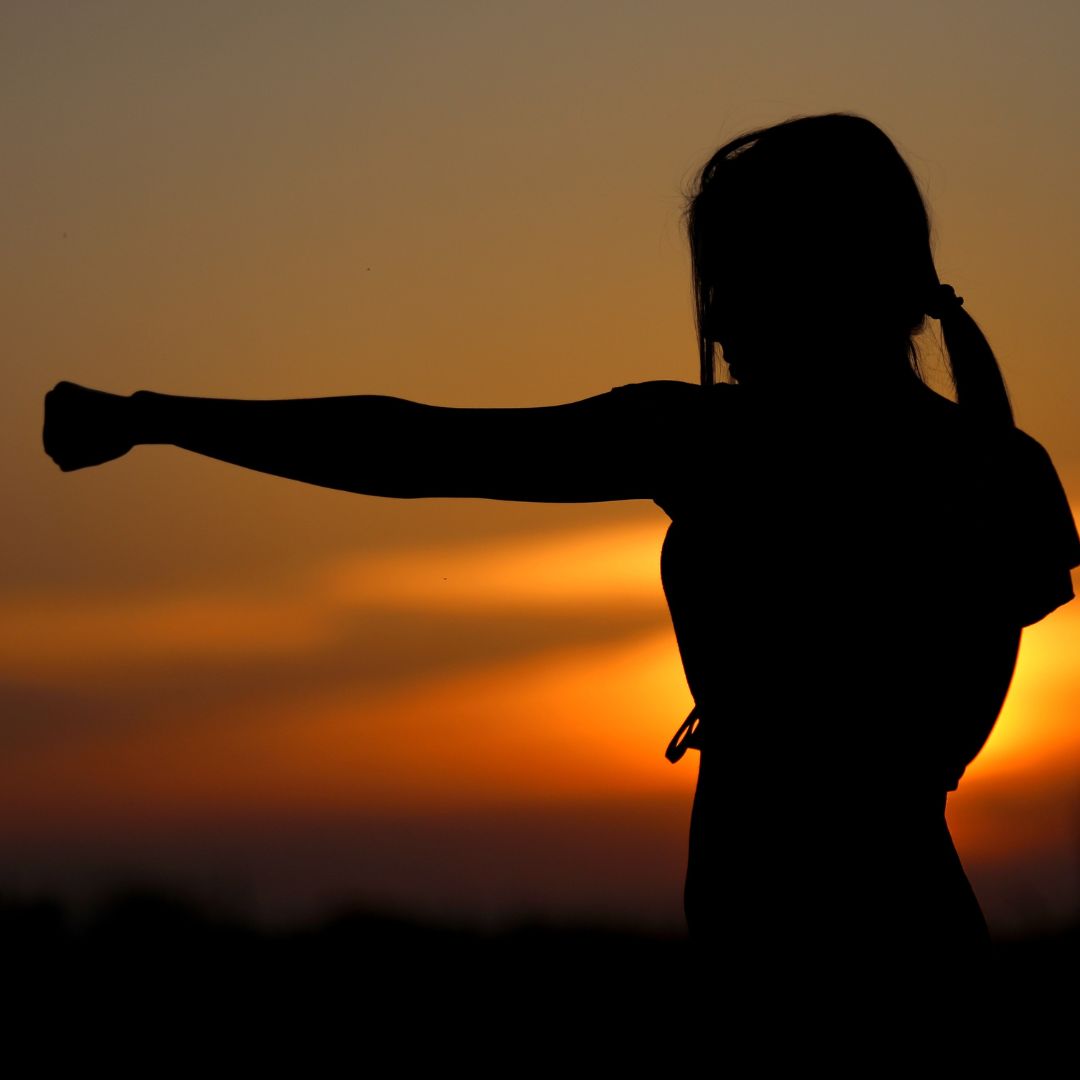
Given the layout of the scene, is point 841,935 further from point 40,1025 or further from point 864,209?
point 40,1025

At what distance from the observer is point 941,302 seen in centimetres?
245

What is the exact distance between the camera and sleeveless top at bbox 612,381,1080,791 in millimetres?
2205

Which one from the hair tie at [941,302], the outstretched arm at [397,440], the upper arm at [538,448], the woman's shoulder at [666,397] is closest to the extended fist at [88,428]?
the outstretched arm at [397,440]

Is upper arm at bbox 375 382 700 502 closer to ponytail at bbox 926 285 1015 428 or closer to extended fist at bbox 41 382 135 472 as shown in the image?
extended fist at bbox 41 382 135 472

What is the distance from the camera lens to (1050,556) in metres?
2.34

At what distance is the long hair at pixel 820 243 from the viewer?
7.68ft

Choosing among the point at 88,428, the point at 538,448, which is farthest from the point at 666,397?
the point at 88,428

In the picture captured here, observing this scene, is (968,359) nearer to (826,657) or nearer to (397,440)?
(826,657)

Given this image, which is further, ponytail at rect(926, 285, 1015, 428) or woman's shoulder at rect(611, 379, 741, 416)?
ponytail at rect(926, 285, 1015, 428)

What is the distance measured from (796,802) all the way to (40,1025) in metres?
5.51

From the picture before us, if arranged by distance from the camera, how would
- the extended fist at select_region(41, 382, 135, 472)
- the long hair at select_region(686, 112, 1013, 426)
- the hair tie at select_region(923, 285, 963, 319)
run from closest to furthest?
the extended fist at select_region(41, 382, 135, 472) < the long hair at select_region(686, 112, 1013, 426) < the hair tie at select_region(923, 285, 963, 319)

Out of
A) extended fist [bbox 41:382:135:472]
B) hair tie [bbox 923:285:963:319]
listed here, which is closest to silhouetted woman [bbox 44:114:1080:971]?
extended fist [bbox 41:382:135:472]

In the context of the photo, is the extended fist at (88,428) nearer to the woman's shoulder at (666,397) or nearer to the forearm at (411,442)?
the forearm at (411,442)

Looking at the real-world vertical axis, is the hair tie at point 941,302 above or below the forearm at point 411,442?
above
